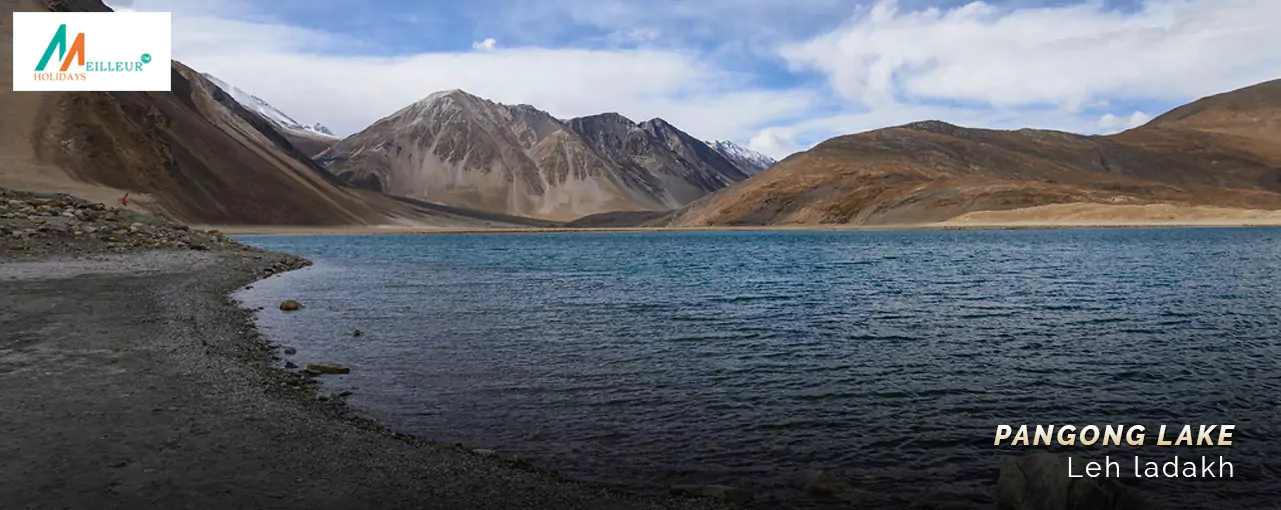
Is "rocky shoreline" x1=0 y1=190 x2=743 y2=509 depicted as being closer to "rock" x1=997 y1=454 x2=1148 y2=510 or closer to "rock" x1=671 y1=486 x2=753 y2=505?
"rock" x1=671 y1=486 x2=753 y2=505

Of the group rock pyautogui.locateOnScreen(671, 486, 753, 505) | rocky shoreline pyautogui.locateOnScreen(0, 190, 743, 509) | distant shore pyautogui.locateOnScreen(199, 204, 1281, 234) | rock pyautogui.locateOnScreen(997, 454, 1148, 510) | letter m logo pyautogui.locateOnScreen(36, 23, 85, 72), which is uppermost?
letter m logo pyautogui.locateOnScreen(36, 23, 85, 72)

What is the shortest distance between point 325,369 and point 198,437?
6.72 meters

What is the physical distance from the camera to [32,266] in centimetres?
3331

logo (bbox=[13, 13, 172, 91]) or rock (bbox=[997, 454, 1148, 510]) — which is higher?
logo (bbox=[13, 13, 172, 91])

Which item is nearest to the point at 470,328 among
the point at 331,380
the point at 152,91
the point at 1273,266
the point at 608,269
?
the point at 331,380

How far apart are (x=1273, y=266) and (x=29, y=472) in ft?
207

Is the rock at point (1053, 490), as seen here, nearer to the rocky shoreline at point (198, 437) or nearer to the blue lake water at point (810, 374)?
the blue lake water at point (810, 374)

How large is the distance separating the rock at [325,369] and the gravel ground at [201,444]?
826mm

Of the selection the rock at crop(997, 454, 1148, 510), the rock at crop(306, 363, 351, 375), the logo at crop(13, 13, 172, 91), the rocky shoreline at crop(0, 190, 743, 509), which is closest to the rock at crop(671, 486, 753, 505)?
the rocky shoreline at crop(0, 190, 743, 509)

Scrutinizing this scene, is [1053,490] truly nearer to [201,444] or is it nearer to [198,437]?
[201,444]

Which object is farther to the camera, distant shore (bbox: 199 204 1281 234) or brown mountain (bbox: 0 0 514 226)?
distant shore (bbox: 199 204 1281 234)

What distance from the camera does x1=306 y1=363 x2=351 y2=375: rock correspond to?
17547mm

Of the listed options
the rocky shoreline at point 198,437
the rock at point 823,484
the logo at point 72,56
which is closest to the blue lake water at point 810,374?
the rock at point 823,484

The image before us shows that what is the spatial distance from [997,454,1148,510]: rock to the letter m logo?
146m
